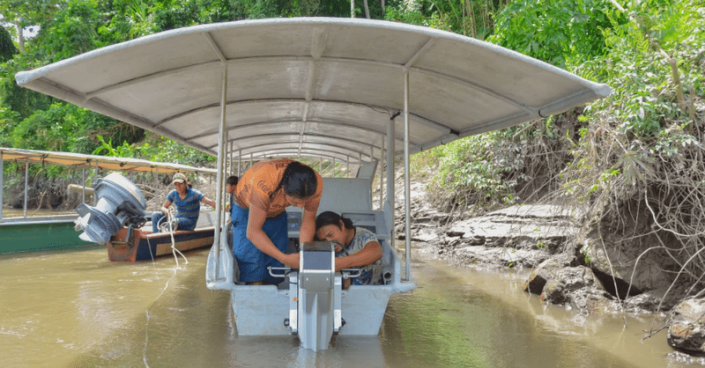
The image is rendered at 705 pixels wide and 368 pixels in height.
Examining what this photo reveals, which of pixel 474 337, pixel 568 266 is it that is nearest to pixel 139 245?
pixel 474 337

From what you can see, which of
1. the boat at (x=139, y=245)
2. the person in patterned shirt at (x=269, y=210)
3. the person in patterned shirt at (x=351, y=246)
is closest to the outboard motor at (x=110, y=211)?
the boat at (x=139, y=245)

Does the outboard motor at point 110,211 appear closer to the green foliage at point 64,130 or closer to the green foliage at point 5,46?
the green foliage at point 64,130

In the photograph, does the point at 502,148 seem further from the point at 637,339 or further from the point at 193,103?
the point at 193,103

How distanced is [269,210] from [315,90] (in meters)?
1.62

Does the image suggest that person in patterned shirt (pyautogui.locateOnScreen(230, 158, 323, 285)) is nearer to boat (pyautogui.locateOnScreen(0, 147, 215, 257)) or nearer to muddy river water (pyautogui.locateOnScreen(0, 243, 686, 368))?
muddy river water (pyautogui.locateOnScreen(0, 243, 686, 368))

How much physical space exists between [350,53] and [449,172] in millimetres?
8791

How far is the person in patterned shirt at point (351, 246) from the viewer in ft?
13.8

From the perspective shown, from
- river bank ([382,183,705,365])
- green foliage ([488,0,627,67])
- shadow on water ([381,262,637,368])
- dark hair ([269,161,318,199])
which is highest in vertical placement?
green foliage ([488,0,627,67])

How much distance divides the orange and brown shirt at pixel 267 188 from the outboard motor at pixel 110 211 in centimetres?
605

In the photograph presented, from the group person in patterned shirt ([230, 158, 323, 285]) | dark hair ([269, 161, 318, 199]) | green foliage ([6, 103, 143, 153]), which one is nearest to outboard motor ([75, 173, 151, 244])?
person in patterned shirt ([230, 158, 323, 285])

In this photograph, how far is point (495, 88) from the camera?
464 cm

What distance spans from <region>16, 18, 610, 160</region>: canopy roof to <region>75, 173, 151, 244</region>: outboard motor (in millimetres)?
3526

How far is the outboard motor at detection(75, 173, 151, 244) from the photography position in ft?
30.9

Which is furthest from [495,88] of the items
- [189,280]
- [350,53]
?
[189,280]
